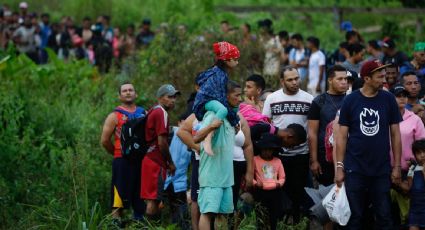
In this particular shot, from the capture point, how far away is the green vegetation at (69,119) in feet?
40.0

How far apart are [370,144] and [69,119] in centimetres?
807

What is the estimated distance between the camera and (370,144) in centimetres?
1044

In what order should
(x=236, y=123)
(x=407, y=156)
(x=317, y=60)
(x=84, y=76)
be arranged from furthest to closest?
(x=84, y=76) < (x=317, y=60) < (x=407, y=156) < (x=236, y=123)

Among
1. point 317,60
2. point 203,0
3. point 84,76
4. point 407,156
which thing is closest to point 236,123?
point 407,156

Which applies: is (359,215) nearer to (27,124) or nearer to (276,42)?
(27,124)

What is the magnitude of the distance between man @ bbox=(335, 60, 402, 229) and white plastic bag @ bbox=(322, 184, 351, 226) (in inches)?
2.9

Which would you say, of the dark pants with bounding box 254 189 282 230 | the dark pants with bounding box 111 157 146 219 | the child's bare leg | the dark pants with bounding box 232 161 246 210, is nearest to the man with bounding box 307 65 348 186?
the dark pants with bounding box 254 189 282 230

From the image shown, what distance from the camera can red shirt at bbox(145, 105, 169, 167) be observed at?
38.9 ft

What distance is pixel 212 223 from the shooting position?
35.6 ft

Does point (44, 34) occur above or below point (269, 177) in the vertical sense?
above

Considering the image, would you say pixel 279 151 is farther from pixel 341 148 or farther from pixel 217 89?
pixel 217 89

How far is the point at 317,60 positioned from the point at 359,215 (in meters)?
8.13

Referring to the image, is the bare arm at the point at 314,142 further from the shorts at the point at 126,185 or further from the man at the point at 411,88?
the shorts at the point at 126,185

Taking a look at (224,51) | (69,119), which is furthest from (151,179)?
(69,119)
